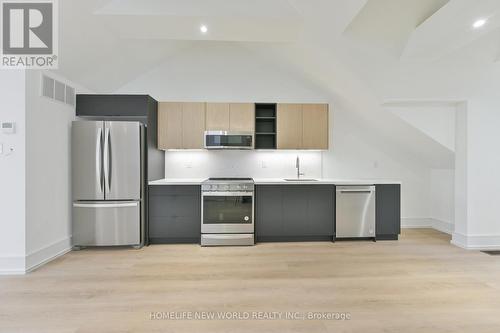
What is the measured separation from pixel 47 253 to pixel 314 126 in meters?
4.34

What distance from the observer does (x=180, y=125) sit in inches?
175

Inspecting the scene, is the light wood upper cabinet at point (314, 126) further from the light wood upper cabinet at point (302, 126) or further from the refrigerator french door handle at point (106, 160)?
the refrigerator french door handle at point (106, 160)

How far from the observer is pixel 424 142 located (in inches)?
162

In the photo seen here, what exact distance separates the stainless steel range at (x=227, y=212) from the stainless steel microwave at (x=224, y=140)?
0.66m

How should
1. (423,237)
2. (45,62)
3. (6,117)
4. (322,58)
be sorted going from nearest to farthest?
(6,117) → (45,62) → (322,58) → (423,237)

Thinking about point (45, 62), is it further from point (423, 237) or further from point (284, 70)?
point (423, 237)

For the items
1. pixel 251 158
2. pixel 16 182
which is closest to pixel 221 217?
pixel 251 158

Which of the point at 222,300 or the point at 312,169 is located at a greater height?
the point at 312,169

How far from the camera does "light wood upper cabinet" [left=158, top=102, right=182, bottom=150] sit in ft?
14.5

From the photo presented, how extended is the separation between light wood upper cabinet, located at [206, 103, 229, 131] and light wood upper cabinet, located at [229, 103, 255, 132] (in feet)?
0.28

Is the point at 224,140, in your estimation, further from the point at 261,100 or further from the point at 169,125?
the point at 261,100

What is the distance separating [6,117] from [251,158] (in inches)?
134

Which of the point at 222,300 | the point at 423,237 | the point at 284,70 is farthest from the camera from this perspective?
the point at 284,70

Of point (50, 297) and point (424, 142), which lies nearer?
point (50, 297)
